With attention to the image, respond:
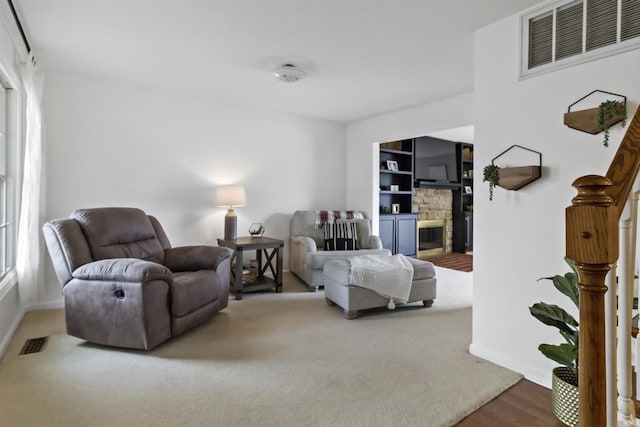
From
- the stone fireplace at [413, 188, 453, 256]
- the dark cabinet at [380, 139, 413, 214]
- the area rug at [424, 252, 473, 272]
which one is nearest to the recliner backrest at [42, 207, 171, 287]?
the dark cabinet at [380, 139, 413, 214]

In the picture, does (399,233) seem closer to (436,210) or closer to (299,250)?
(436,210)

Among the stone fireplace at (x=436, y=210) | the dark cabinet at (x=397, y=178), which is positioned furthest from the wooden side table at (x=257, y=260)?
the stone fireplace at (x=436, y=210)

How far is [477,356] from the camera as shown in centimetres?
238

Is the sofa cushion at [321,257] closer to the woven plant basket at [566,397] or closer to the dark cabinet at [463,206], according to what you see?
the woven plant basket at [566,397]

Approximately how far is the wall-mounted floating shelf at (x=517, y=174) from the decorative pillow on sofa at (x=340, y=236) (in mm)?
2488

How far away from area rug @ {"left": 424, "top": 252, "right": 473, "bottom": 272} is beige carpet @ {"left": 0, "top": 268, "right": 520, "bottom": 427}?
9.11 ft

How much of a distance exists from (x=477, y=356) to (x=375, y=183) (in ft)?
10.4

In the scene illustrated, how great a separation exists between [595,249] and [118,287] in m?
2.55

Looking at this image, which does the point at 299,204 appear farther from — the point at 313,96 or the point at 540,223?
the point at 540,223

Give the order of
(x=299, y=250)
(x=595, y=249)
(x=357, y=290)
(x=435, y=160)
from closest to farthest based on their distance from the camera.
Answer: (x=595, y=249) < (x=357, y=290) < (x=299, y=250) < (x=435, y=160)

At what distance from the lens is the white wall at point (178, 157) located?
343 centimetres

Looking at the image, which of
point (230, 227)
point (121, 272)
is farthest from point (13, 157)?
point (230, 227)

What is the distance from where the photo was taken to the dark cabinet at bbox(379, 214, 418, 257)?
564 centimetres

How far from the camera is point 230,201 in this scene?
159 inches
